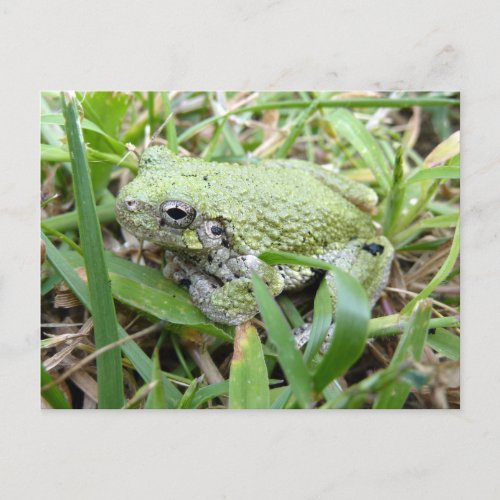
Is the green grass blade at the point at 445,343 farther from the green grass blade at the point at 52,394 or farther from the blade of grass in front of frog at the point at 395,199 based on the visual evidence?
the green grass blade at the point at 52,394

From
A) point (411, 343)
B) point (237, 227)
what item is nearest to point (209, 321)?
point (237, 227)

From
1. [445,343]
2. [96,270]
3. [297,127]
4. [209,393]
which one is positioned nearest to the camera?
[96,270]

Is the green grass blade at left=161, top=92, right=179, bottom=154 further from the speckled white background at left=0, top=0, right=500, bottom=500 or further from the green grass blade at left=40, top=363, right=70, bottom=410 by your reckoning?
the green grass blade at left=40, top=363, right=70, bottom=410

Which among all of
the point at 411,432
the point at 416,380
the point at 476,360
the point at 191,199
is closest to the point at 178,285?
the point at 191,199

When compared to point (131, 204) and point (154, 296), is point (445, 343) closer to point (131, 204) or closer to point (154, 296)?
point (154, 296)

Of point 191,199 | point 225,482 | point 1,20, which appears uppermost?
point 1,20

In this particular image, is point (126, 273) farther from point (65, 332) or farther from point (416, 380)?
point (416, 380)

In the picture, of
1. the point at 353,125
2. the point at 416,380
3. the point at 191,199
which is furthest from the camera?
the point at 353,125
